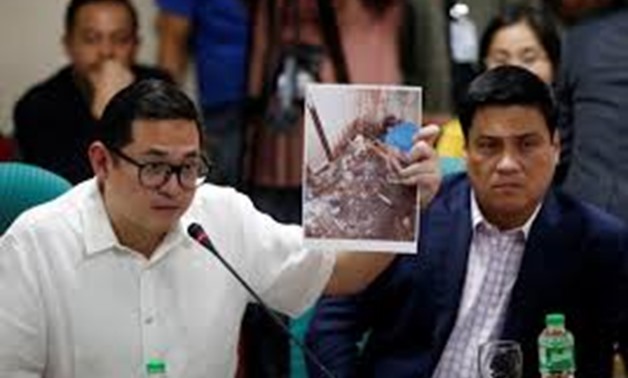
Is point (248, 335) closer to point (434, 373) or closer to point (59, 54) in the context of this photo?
point (434, 373)

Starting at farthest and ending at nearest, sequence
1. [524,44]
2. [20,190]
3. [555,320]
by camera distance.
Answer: [524,44] → [20,190] → [555,320]

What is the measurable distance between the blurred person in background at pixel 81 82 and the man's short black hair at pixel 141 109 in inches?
62.8

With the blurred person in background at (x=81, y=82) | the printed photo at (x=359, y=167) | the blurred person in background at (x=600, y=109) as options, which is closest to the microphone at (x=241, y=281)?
the printed photo at (x=359, y=167)

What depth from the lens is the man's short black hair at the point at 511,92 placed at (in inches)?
102

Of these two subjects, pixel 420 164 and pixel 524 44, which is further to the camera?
pixel 524 44

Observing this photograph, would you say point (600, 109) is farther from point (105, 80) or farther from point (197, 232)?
point (197, 232)

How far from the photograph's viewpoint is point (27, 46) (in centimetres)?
434

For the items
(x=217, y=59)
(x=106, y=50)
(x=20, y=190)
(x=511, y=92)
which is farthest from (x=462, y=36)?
(x=20, y=190)

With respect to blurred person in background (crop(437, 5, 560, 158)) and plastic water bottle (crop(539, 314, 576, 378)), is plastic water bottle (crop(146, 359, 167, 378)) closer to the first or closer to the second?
plastic water bottle (crop(539, 314, 576, 378))

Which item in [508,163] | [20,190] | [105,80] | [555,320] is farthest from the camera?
[105,80]

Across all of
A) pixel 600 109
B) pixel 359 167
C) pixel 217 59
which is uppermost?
pixel 217 59

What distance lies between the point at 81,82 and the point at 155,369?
6.41 ft

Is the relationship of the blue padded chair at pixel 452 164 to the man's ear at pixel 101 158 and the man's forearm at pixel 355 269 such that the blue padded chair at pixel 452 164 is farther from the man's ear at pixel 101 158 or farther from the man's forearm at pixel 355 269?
the man's ear at pixel 101 158

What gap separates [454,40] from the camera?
4148 millimetres
